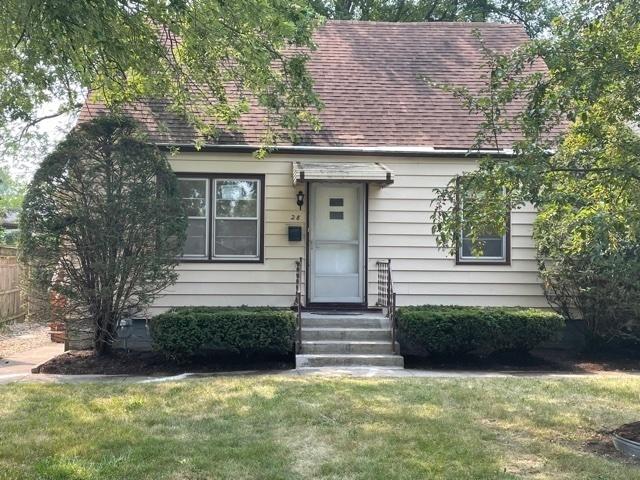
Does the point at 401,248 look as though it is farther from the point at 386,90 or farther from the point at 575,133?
the point at 575,133

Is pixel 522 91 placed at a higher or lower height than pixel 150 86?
lower

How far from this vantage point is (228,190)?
10.6 meters

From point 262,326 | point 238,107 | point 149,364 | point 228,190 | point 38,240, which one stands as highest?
point 238,107

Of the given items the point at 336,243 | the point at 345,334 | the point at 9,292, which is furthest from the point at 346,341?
the point at 9,292

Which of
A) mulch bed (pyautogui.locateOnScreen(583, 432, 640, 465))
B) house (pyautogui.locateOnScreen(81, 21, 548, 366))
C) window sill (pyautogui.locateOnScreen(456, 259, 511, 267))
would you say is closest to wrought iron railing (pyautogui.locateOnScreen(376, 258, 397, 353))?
house (pyautogui.locateOnScreen(81, 21, 548, 366))

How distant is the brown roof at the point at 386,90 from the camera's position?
1068 centimetres

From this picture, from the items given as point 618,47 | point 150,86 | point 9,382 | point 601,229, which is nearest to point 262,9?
point 150,86

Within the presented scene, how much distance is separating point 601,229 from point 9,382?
7.01 m

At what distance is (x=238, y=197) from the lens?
416 inches

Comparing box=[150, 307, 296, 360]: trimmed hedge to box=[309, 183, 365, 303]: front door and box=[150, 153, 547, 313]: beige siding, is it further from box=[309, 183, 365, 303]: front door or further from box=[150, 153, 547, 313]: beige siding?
box=[309, 183, 365, 303]: front door

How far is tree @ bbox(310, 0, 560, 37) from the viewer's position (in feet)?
77.2

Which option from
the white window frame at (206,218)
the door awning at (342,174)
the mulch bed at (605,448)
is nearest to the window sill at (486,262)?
the door awning at (342,174)

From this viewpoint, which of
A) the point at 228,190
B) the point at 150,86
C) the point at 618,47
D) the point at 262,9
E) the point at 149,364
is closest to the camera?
the point at 618,47

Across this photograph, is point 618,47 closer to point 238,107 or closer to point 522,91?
point 522,91
